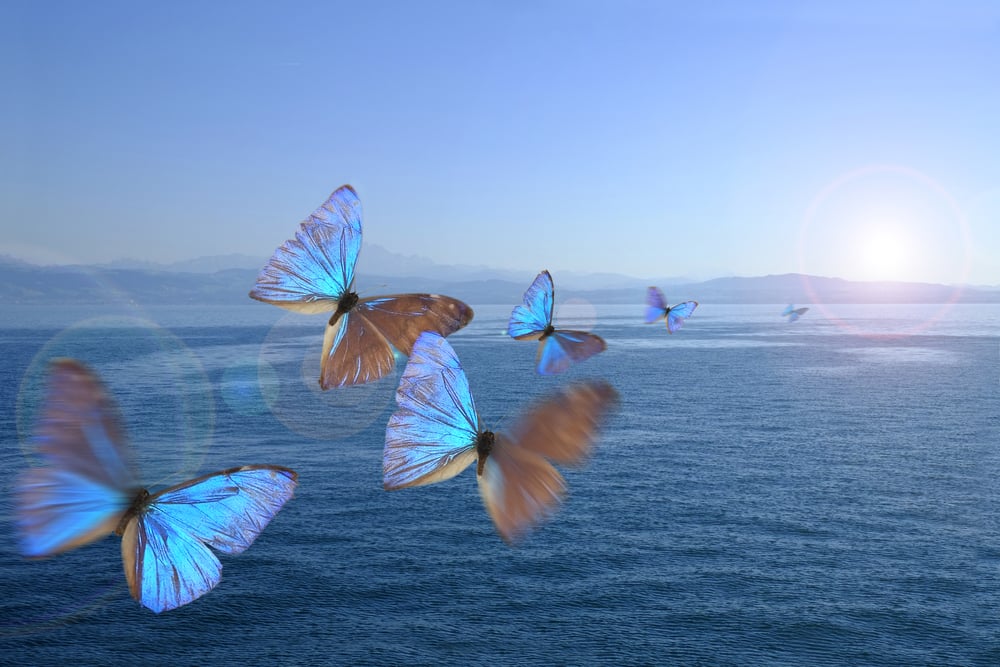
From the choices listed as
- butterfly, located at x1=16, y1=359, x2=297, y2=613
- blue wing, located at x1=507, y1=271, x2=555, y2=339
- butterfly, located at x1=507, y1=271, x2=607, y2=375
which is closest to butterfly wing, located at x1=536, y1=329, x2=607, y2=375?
butterfly, located at x1=507, y1=271, x2=607, y2=375

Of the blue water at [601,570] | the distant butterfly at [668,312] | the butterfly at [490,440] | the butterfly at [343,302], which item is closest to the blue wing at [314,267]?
the butterfly at [343,302]

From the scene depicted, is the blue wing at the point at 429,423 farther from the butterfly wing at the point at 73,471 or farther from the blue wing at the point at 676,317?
the blue wing at the point at 676,317

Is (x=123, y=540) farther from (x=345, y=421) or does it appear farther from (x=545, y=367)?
(x=345, y=421)

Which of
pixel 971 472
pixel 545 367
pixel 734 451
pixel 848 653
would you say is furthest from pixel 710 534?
pixel 545 367

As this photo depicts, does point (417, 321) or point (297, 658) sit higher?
point (417, 321)

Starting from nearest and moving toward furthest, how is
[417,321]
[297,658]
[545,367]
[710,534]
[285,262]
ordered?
[417,321]
[285,262]
[545,367]
[297,658]
[710,534]

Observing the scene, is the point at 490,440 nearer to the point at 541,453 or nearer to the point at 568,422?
the point at 541,453
